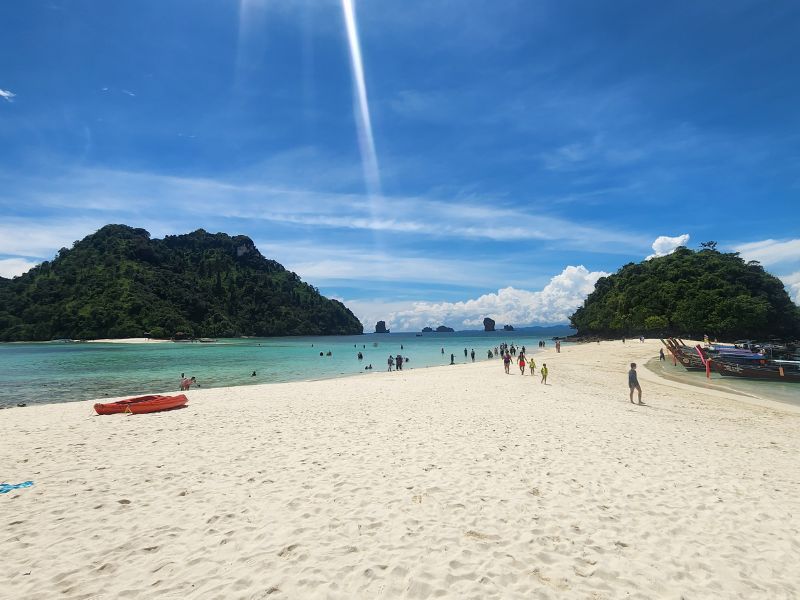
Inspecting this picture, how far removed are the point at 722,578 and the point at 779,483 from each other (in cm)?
532

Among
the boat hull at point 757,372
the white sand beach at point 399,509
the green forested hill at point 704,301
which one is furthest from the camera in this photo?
the green forested hill at point 704,301

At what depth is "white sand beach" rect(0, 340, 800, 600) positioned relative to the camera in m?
4.82

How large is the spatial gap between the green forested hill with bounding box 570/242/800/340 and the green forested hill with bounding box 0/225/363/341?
434ft

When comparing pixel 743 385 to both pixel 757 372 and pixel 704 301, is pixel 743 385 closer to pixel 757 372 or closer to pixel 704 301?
pixel 757 372

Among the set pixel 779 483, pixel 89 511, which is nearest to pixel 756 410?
pixel 779 483

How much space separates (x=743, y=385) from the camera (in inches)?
1085

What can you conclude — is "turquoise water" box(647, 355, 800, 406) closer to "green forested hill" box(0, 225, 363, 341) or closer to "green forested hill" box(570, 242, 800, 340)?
"green forested hill" box(570, 242, 800, 340)

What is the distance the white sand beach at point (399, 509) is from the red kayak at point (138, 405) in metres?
1.50

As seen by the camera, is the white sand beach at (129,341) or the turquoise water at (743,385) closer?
the turquoise water at (743,385)

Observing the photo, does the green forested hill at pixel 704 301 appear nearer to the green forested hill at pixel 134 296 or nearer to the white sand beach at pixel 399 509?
the white sand beach at pixel 399 509

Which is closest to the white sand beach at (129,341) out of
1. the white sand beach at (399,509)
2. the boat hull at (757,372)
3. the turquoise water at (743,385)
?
the white sand beach at (399,509)

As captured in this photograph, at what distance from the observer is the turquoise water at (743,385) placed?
75.0 ft

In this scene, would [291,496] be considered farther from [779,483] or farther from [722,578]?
[779,483]

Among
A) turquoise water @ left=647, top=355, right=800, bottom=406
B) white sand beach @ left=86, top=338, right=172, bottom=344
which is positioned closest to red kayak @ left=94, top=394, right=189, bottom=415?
turquoise water @ left=647, top=355, right=800, bottom=406
